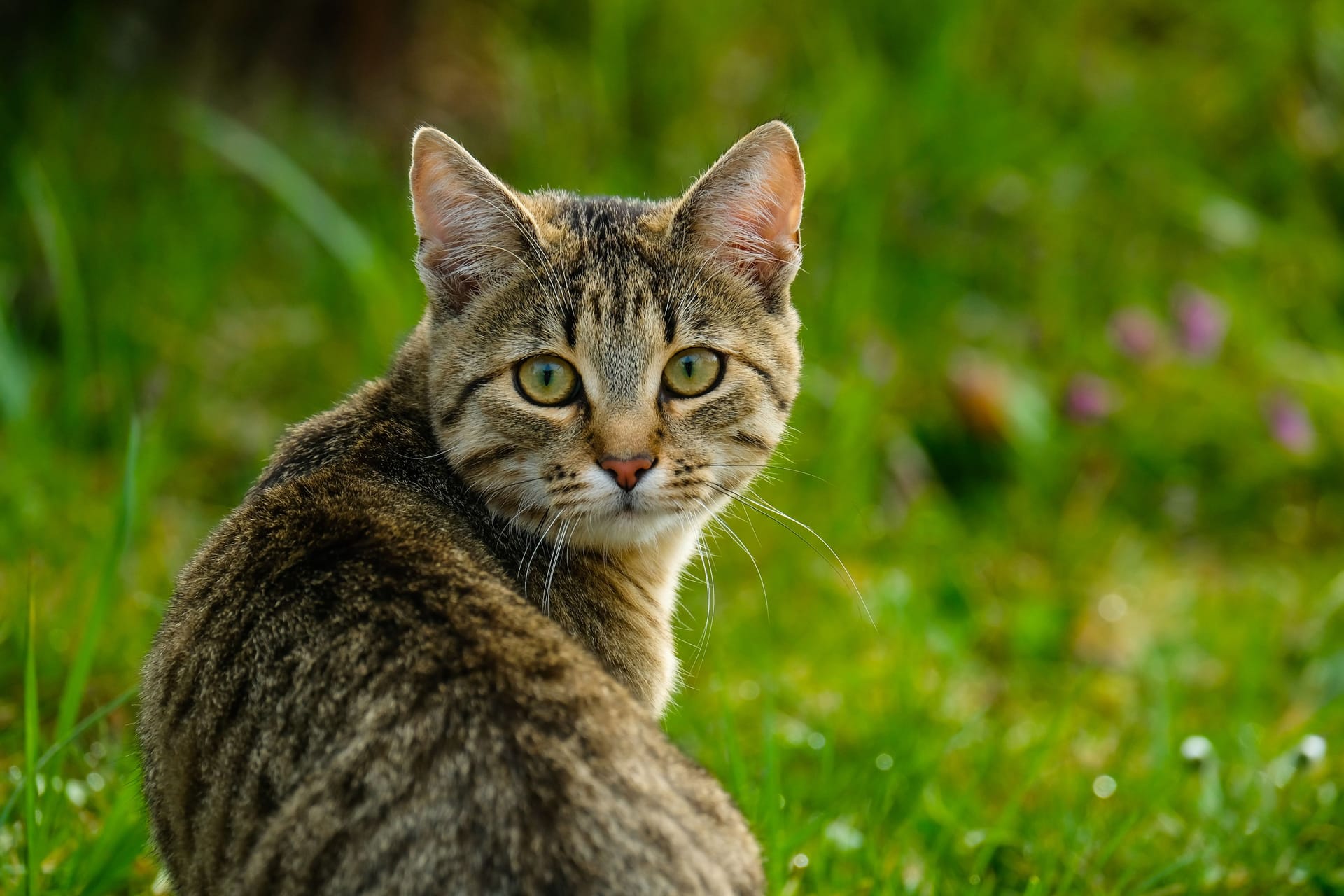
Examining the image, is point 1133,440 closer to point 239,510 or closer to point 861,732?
point 861,732

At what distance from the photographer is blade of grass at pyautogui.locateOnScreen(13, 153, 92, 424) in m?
3.97

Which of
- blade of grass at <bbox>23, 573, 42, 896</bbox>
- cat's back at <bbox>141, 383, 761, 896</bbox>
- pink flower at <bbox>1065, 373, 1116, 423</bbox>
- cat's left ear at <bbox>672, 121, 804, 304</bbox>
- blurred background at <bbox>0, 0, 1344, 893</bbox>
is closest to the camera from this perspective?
cat's back at <bbox>141, 383, 761, 896</bbox>

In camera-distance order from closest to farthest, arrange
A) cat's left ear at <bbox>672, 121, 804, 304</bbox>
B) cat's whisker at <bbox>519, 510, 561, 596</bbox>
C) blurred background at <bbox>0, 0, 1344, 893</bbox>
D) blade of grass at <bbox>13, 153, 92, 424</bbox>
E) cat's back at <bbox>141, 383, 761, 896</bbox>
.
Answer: cat's back at <bbox>141, 383, 761, 896</bbox> → cat's whisker at <bbox>519, 510, 561, 596</bbox> → cat's left ear at <bbox>672, 121, 804, 304</bbox> → blurred background at <bbox>0, 0, 1344, 893</bbox> → blade of grass at <bbox>13, 153, 92, 424</bbox>

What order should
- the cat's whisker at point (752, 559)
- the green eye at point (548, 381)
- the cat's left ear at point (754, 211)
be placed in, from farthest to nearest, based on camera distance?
the cat's whisker at point (752, 559), the cat's left ear at point (754, 211), the green eye at point (548, 381)

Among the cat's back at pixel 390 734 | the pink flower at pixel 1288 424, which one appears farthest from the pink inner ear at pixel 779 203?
the pink flower at pixel 1288 424

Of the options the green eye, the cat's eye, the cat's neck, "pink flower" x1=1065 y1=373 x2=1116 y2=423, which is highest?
the green eye

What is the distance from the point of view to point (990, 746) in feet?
11.5

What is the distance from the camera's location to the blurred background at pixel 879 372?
3.21 meters

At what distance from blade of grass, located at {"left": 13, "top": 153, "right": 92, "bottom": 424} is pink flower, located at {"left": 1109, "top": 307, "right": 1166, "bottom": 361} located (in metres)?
3.79

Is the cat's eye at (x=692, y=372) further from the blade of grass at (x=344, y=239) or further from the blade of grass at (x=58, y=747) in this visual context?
the blade of grass at (x=344, y=239)

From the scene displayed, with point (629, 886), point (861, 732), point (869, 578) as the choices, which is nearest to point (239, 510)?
point (629, 886)

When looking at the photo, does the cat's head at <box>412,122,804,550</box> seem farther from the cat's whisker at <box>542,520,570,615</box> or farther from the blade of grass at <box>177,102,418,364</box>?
the blade of grass at <box>177,102,418,364</box>

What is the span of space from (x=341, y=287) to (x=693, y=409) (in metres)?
3.03

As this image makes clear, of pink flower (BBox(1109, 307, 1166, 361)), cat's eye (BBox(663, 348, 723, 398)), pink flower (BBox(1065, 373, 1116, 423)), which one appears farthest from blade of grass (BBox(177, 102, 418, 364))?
pink flower (BBox(1109, 307, 1166, 361))
